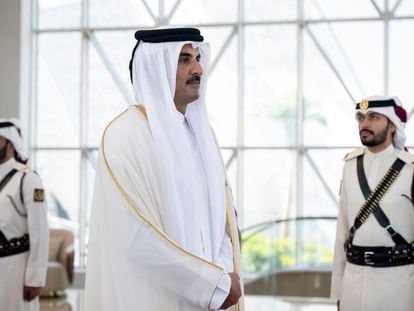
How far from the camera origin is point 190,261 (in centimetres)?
329

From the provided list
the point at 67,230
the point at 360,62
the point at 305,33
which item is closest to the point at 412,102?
the point at 360,62

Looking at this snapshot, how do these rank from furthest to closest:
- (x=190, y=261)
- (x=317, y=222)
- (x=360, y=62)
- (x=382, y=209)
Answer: (x=360, y=62) < (x=317, y=222) < (x=382, y=209) < (x=190, y=261)

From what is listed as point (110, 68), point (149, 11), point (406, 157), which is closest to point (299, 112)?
point (149, 11)

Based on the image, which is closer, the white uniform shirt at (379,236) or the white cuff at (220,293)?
the white cuff at (220,293)

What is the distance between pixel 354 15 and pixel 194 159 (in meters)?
9.37

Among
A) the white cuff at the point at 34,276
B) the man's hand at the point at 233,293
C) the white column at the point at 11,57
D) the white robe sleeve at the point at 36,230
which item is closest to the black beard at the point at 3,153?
the white robe sleeve at the point at 36,230

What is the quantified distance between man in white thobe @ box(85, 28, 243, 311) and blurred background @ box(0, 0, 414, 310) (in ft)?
26.5

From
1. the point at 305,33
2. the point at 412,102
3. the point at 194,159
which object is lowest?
the point at 194,159

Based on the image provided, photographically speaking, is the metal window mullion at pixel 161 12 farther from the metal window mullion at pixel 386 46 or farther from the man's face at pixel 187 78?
the man's face at pixel 187 78

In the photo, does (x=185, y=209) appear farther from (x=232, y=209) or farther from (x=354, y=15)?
(x=354, y=15)

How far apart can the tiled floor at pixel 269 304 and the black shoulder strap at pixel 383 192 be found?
3368 mm

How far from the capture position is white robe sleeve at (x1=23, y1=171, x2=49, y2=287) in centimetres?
609

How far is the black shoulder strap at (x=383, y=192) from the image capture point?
5.98 meters

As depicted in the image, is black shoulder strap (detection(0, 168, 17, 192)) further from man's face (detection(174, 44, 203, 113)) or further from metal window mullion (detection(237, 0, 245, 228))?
metal window mullion (detection(237, 0, 245, 228))
